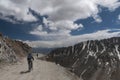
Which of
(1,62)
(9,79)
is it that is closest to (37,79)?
(9,79)

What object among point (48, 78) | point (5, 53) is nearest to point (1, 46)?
point (5, 53)

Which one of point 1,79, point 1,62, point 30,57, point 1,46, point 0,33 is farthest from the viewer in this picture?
point 0,33

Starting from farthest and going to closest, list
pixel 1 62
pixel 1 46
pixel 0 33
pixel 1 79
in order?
pixel 0 33 < pixel 1 46 < pixel 1 62 < pixel 1 79

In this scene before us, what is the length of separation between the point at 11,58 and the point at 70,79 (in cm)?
1755

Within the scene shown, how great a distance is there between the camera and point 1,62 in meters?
35.3

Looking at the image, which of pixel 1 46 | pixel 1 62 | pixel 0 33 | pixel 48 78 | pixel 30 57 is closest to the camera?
pixel 48 78

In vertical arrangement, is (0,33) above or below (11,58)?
above

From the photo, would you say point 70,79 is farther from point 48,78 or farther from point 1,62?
point 1,62

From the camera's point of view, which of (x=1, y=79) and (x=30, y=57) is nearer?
(x=1, y=79)

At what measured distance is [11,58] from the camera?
40.8 m

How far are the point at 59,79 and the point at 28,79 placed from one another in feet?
12.1

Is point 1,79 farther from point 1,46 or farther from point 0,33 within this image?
point 0,33

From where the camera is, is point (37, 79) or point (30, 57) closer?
point (37, 79)

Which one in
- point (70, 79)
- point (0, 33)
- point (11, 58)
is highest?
point (0, 33)
